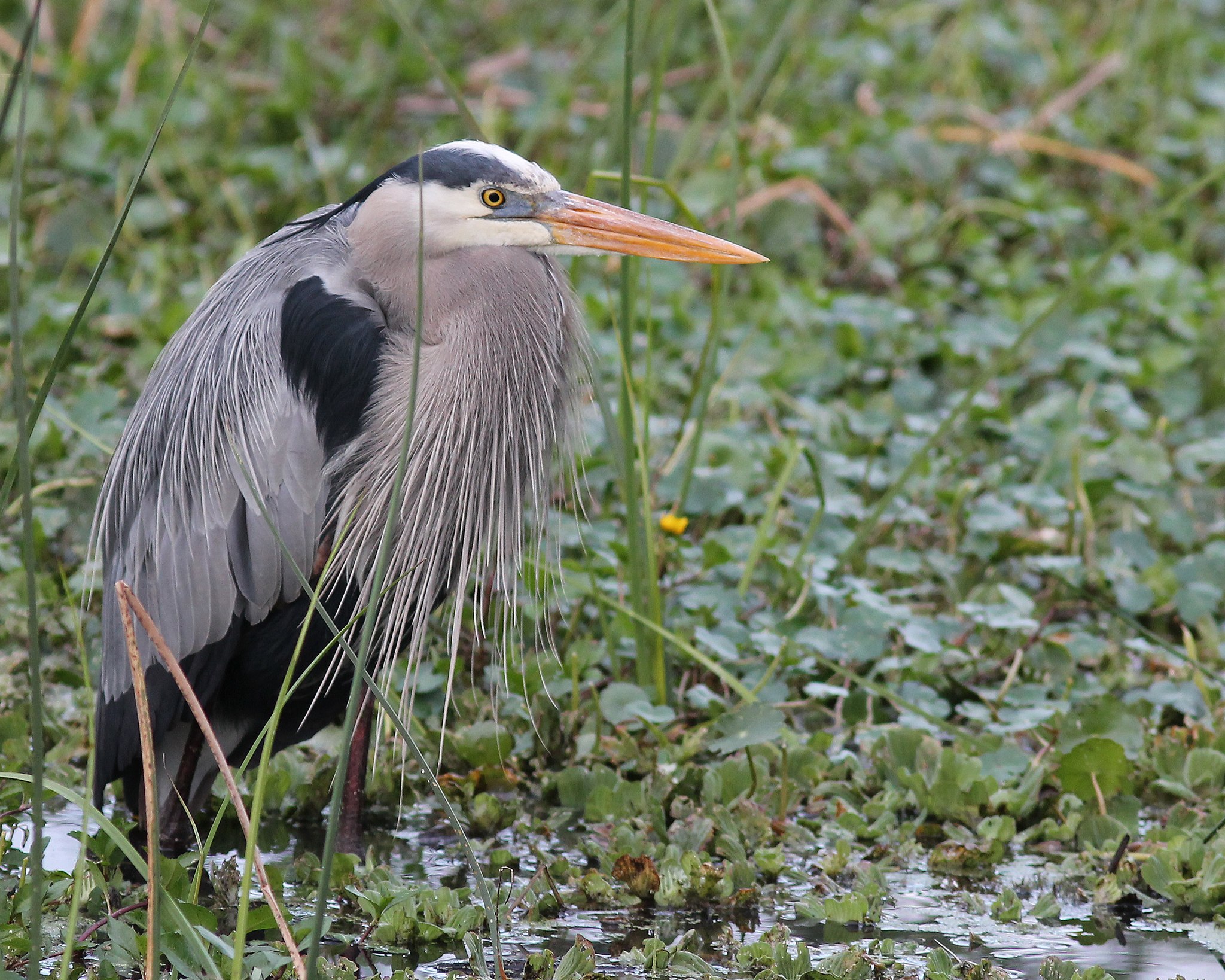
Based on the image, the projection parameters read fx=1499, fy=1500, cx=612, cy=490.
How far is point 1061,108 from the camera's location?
5.88 m

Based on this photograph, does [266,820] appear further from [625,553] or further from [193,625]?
[625,553]

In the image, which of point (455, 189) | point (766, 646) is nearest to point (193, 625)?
point (455, 189)

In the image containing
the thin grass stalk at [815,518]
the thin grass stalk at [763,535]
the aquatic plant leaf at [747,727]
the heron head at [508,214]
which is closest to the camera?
the heron head at [508,214]

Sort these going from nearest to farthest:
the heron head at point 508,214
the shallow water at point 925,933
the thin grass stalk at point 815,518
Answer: the shallow water at point 925,933
the heron head at point 508,214
the thin grass stalk at point 815,518

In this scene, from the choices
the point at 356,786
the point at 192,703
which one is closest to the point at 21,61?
the point at 192,703

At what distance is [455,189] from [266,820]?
48.9 inches

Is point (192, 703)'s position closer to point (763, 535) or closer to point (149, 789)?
point (149, 789)

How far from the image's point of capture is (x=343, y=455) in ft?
8.37

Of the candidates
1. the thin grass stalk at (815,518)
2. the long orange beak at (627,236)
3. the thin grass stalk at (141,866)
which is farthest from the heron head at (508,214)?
the thin grass stalk at (141,866)

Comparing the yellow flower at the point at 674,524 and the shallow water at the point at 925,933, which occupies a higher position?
the yellow flower at the point at 674,524

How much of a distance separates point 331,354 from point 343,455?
0.57 feet

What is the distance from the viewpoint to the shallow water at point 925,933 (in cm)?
235

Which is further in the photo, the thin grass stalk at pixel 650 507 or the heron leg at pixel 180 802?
the thin grass stalk at pixel 650 507

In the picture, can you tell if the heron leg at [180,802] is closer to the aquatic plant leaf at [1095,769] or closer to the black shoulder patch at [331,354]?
the black shoulder patch at [331,354]
